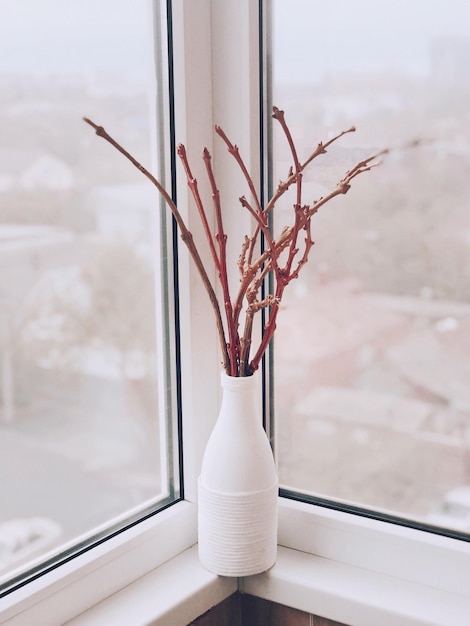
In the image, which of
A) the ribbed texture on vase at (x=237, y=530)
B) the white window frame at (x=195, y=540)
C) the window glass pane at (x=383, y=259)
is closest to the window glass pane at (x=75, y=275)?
the white window frame at (x=195, y=540)

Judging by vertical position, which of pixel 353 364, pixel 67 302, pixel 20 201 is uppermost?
pixel 20 201

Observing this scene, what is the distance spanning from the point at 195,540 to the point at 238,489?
24 centimetres

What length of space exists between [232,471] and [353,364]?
287mm

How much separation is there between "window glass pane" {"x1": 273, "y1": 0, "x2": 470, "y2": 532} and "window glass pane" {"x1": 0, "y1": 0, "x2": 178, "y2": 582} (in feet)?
0.84

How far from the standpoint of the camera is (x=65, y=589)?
3.93 ft

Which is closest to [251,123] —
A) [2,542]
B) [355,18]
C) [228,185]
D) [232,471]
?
[228,185]

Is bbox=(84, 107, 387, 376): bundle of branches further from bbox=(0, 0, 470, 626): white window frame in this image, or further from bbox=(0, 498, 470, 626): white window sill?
bbox=(0, 498, 470, 626): white window sill

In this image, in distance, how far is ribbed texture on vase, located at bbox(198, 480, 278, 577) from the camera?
1.27 m

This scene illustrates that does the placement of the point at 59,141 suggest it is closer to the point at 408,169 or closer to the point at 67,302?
the point at 67,302

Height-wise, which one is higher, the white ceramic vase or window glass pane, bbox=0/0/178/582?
window glass pane, bbox=0/0/178/582

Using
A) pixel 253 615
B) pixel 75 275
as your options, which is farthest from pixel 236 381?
pixel 253 615

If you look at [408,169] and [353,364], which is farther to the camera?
[353,364]

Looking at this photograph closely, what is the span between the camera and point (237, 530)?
128 cm

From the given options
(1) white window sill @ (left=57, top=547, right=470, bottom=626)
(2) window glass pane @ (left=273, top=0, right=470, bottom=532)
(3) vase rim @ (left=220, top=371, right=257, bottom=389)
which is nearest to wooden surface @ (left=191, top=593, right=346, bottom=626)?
(1) white window sill @ (left=57, top=547, right=470, bottom=626)
